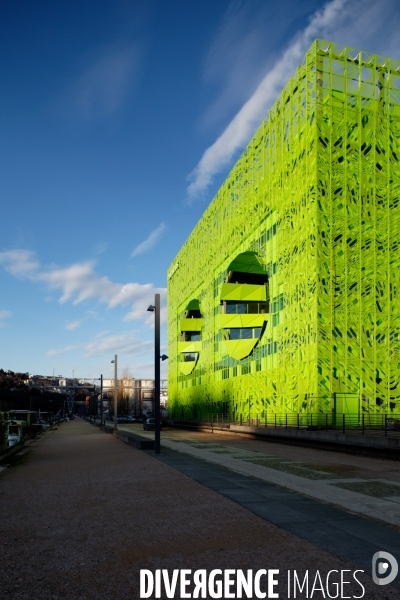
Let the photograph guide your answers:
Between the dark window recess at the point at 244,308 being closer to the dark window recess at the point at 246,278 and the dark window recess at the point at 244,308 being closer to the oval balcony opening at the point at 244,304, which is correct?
the oval balcony opening at the point at 244,304

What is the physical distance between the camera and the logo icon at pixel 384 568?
6.12 metres

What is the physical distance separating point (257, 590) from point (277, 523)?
2905mm

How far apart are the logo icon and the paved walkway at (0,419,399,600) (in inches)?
5.4

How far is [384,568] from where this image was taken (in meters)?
6.44

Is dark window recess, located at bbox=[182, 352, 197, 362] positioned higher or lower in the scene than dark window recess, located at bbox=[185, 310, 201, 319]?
lower

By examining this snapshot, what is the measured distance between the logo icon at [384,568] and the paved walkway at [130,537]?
0.14 meters

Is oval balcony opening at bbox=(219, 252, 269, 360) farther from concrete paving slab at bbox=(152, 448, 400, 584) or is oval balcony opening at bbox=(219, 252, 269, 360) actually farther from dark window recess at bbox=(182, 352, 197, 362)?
concrete paving slab at bbox=(152, 448, 400, 584)

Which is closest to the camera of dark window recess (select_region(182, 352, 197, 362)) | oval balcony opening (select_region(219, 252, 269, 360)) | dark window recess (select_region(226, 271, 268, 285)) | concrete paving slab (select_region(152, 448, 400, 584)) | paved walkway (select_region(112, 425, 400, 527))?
concrete paving slab (select_region(152, 448, 400, 584))

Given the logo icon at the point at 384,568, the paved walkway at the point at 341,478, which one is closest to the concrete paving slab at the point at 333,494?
the paved walkway at the point at 341,478

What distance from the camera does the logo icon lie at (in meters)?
6.12

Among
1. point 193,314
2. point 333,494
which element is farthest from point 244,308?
point 333,494

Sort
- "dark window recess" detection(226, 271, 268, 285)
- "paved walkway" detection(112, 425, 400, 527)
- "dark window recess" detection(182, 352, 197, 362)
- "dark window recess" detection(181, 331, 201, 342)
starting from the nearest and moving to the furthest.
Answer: "paved walkway" detection(112, 425, 400, 527) → "dark window recess" detection(226, 271, 268, 285) → "dark window recess" detection(182, 352, 197, 362) → "dark window recess" detection(181, 331, 201, 342)

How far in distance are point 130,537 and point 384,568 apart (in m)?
3.58

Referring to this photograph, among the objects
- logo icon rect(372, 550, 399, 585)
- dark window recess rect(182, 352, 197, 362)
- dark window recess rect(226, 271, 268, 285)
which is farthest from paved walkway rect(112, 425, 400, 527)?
dark window recess rect(182, 352, 197, 362)
